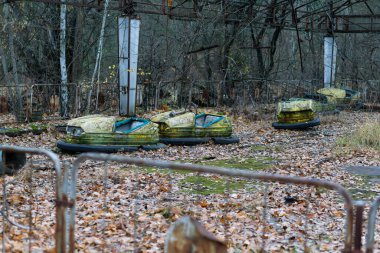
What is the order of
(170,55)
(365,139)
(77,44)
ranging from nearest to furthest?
(365,139)
(77,44)
(170,55)

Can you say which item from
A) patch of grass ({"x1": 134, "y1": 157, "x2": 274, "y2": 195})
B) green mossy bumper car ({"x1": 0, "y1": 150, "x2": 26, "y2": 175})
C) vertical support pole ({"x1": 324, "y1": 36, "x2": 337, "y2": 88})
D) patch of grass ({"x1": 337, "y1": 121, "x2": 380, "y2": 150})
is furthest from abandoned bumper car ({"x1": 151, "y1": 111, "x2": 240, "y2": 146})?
vertical support pole ({"x1": 324, "y1": 36, "x2": 337, "y2": 88})

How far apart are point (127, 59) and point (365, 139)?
711 centimetres

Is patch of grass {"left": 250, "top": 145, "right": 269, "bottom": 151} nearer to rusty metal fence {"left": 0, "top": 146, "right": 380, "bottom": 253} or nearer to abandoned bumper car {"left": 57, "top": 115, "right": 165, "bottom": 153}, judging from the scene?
abandoned bumper car {"left": 57, "top": 115, "right": 165, "bottom": 153}

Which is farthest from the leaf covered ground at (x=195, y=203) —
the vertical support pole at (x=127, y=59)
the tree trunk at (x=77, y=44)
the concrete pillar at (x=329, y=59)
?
the concrete pillar at (x=329, y=59)

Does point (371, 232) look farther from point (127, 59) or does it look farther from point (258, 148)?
point (127, 59)

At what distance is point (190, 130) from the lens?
12.7 m

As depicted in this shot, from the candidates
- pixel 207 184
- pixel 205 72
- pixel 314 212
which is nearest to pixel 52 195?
pixel 207 184

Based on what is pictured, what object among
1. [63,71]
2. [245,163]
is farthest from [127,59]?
[245,163]

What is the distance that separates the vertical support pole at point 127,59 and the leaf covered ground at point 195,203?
15.2 feet

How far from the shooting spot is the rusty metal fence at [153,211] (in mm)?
3776

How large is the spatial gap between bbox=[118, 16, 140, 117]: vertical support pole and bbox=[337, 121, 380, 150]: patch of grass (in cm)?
625

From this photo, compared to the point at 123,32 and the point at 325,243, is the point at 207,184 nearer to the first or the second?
the point at 325,243

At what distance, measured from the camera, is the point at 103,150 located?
10.8 m

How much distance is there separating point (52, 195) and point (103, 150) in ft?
12.8
